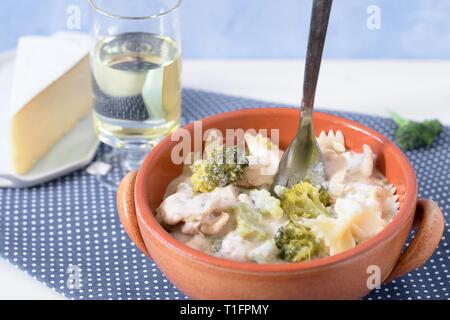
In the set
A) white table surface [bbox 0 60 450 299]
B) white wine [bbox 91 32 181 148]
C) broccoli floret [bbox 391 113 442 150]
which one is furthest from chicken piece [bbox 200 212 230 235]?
white table surface [bbox 0 60 450 299]

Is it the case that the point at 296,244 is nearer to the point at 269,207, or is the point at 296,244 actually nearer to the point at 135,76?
the point at 269,207

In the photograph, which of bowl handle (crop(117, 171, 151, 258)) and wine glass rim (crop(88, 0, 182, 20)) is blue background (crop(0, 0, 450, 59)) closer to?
wine glass rim (crop(88, 0, 182, 20))

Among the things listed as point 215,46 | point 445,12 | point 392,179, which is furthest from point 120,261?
point 445,12

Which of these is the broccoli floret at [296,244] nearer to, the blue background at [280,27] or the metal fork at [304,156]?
the metal fork at [304,156]

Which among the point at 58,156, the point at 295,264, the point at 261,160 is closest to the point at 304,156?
the point at 261,160

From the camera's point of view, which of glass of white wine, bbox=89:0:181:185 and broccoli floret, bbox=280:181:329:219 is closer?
broccoli floret, bbox=280:181:329:219

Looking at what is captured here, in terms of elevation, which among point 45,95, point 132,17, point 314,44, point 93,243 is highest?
point 314,44

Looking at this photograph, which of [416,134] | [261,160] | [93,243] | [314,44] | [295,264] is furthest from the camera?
[416,134]
